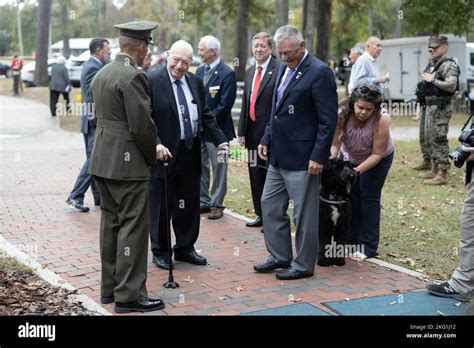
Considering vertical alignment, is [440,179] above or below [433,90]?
below

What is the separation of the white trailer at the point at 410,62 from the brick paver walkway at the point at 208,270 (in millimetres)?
19423

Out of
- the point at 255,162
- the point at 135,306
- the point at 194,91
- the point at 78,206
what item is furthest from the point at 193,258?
the point at 78,206

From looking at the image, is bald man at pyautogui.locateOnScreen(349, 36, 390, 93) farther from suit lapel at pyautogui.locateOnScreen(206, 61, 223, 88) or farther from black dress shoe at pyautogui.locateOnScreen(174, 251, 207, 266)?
black dress shoe at pyautogui.locateOnScreen(174, 251, 207, 266)

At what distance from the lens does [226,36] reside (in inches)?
2936

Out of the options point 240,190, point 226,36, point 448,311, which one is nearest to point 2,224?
point 240,190

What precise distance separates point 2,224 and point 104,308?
140 inches

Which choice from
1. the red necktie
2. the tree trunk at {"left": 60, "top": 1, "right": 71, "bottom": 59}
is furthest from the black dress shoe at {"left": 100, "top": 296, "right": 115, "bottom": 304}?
the tree trunk at {"left": 60, "top": 1, "right": 71, "bottom": 59}

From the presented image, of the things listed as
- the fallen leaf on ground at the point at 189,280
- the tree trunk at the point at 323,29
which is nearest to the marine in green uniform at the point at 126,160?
the fallen leaf on ground at the point at 189,280

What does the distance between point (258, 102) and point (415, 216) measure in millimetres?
2693

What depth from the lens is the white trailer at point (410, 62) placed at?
27.1m

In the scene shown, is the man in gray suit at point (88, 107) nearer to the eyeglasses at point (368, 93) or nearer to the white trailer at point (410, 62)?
the eyeglasses at point (368, 93)

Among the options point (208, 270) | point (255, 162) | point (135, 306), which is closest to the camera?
point (135, 306)

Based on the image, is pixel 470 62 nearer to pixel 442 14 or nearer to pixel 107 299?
pixel 442 14

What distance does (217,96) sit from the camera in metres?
9.05
